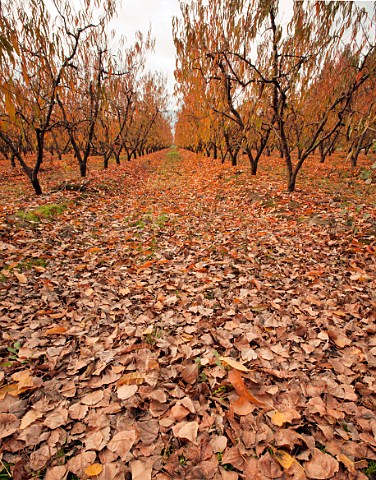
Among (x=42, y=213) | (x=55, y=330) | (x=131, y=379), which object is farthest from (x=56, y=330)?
(x=42, y=213)

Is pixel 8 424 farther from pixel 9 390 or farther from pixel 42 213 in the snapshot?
pixel 42 213

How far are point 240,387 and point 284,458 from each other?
42 cm

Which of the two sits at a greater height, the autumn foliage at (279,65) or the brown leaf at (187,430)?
the autumn foliage at (279,65)

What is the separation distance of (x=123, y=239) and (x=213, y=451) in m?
3.65

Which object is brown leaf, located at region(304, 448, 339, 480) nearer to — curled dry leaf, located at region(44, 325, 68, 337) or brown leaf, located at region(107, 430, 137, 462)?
brown leaf, located at region(107, 430, 137, 462)

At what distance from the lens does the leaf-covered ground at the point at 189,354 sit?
131cm

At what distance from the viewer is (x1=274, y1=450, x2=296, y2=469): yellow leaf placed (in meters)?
1.24

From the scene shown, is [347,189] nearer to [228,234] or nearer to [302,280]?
[228,234]

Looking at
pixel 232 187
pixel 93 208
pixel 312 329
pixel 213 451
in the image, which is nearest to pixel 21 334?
pixel 213 451

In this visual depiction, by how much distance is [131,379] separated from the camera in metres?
1.73

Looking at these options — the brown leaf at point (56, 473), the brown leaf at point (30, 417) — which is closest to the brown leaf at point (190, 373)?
the brown leaf at point (56, 473)

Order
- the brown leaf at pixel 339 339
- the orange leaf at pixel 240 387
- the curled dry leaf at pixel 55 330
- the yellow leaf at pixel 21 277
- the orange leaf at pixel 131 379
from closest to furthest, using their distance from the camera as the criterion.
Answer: the orange leaf at pixel 240 387
the orange leaf at pixel 131 379
the brown leaf at pixel 339 339
the curled dry leaf at pixel 55 330
the yellow leaf at pixel 21 277

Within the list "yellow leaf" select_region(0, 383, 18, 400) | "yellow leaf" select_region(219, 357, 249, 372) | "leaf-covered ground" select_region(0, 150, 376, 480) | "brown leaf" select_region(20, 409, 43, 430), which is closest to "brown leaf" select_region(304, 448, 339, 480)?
"leaf-covered ground" select_region(0, 150, 376, 480)

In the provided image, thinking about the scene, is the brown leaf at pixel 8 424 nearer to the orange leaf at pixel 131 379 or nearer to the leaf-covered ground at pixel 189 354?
the leaf-covered ground at pixel 189 354
